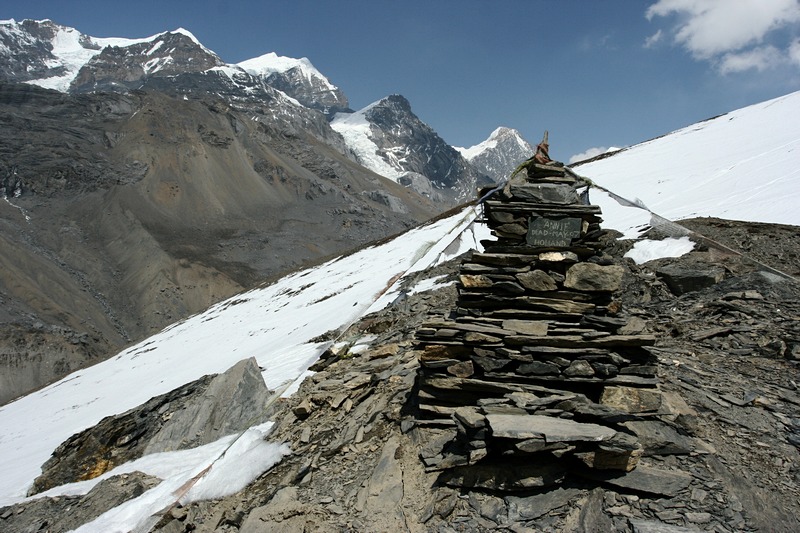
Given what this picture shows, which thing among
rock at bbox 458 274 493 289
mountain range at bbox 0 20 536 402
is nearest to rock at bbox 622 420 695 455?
rock at bbox 458 274 493 289

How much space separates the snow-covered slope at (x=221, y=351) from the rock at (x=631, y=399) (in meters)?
4.29

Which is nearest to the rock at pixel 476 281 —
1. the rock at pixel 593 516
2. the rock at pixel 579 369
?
the rock at pixel 579 369

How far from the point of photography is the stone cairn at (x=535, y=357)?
5.09 meters

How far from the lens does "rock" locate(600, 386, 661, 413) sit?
5.55m

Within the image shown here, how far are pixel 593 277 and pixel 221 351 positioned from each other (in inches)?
767

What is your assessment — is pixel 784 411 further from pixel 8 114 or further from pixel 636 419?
pixel 8 114

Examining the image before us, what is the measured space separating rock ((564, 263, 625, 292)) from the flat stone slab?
71.6 inches

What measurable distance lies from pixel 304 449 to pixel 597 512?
13.3 ft

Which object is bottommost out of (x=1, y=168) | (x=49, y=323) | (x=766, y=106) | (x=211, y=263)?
(x=49, y=323)

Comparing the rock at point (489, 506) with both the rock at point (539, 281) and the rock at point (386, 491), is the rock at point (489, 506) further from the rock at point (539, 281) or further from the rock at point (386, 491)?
the rock at point (539, 281)

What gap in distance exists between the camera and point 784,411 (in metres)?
6.04

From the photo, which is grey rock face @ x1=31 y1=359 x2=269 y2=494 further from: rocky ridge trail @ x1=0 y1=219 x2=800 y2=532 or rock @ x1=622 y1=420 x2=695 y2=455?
rock @ x1=622 y1=420 x2=695 y2=455

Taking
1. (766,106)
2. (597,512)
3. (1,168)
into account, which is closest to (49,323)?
(1,168)

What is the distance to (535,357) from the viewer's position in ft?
18.7
